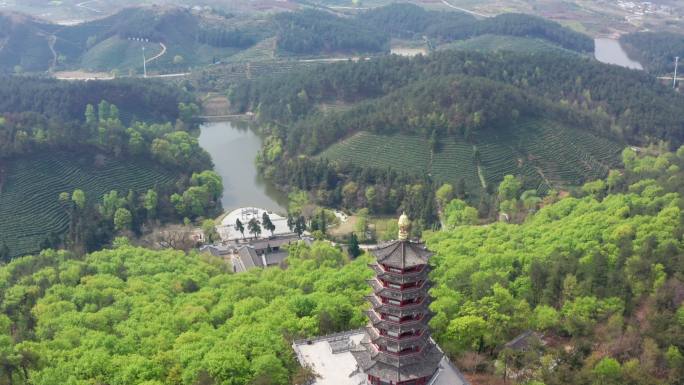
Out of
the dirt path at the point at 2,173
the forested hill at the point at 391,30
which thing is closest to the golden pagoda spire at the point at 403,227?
the dirt path at the point at 2,173

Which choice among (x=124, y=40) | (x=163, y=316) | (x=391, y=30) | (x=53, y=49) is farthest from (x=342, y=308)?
(x=391, y=30)

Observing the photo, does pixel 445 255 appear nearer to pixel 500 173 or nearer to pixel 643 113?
pixel 500 173

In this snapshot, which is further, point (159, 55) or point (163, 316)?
point (159, 55)

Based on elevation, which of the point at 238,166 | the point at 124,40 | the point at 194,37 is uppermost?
the point at 124,40

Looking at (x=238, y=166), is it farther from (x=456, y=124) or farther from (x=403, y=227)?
(x=403, y=227)

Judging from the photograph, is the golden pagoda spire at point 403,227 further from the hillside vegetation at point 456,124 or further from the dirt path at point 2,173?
the dirt path at point 2,173

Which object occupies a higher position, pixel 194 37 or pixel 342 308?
pixel 342 308

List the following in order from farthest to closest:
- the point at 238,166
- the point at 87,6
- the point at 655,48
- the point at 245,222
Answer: the point at 87,6 → the point at 655,48 → the point at 238,166 → the point at 245,222
